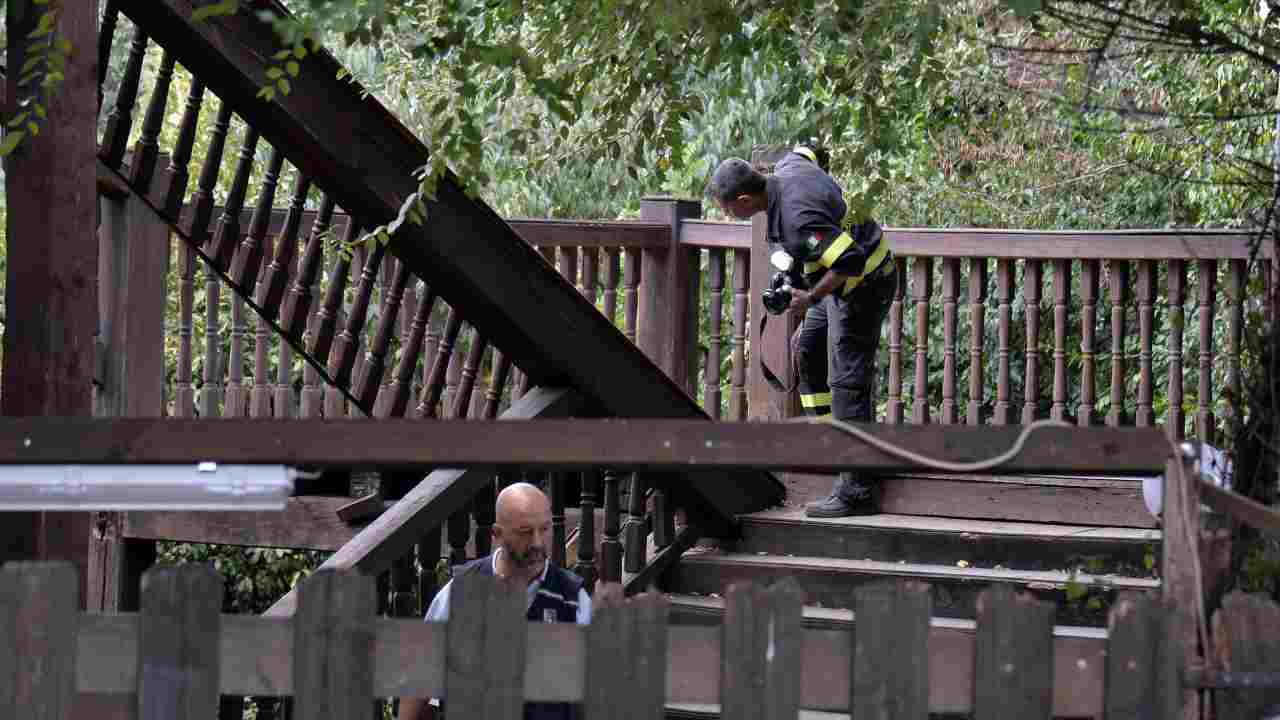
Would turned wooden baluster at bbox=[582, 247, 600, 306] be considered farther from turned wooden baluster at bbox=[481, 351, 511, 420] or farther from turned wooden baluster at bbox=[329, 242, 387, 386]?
turned wooden baluster at bbox=[329, 242, 387, 386]

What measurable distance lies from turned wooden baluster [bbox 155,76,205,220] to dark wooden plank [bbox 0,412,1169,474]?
2.99 meters

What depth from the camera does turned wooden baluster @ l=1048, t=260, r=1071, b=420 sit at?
7445 millimetres

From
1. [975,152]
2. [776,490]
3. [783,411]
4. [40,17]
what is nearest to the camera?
[40,17]

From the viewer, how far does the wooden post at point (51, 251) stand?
12.5 feet

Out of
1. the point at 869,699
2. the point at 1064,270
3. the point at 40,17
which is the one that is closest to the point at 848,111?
the point at 40,17

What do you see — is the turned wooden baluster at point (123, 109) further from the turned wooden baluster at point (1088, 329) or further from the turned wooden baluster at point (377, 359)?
the turned wooden baluster at point (1088, 329)

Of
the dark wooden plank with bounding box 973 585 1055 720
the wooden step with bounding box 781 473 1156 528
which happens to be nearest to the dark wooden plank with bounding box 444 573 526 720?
the dark wooden plank with bounding box 973 585 1055 720

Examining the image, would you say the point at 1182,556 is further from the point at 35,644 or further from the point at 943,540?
the point at 943,540

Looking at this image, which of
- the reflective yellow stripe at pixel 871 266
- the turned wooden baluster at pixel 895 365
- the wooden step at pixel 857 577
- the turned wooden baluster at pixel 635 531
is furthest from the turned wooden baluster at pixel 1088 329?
the turned wooden baluster at pixel 635 531

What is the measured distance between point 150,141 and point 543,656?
343 cm

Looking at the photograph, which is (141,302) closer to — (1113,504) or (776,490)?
(776,490)

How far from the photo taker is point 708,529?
23.0ft

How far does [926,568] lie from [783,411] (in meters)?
1.37

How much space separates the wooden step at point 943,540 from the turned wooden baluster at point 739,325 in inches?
36.8
